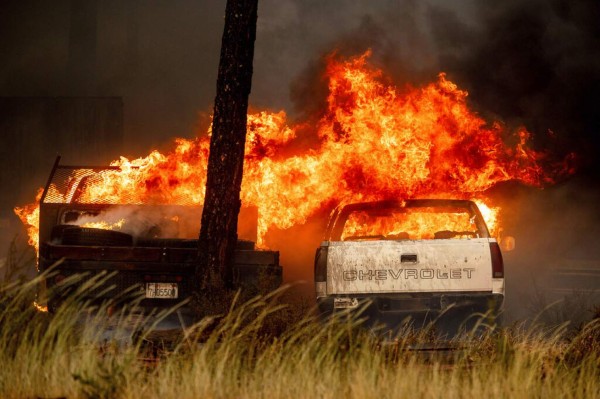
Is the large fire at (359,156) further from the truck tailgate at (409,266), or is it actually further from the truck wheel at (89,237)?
the truck tailgate at (409,266)

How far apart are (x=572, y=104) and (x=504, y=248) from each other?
13374 mm

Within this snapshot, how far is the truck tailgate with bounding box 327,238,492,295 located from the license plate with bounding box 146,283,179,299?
208cm

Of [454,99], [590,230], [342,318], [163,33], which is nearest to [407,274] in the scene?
[342,318]

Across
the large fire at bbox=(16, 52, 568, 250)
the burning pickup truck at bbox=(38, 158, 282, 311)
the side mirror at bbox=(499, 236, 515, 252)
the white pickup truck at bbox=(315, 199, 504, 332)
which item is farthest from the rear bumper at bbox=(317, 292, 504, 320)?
the large fire at bbox=(16, 52, 568, 250)

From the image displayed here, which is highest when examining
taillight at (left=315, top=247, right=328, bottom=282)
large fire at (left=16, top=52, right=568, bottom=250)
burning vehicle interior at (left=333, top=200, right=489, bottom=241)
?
large fire at (left=16, top=52, right=568, bottom=250)

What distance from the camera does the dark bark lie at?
41.1 feet

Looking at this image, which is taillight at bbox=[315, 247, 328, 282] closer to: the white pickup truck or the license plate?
the white pickup truck

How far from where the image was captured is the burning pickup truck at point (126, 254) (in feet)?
38.6

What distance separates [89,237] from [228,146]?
83.9 inches

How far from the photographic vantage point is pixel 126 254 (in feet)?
38.8

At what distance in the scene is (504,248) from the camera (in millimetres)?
11117

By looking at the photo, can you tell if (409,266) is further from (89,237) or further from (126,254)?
(89,237)

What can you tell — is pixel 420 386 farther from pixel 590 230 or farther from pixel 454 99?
pixel 590 230

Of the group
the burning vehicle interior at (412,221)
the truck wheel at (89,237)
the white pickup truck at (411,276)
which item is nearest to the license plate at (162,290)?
the truck wheel at (89,237)
